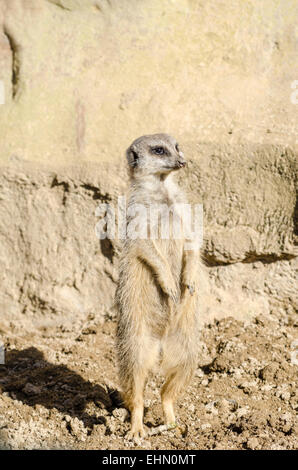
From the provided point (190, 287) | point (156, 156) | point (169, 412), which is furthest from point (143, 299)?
point (156, 156)

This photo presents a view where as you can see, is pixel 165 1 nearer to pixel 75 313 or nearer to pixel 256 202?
pixel 256 202

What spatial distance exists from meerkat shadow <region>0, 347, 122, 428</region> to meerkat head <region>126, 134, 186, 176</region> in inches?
44.4

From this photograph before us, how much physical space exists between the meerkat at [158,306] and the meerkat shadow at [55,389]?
0.34 meters

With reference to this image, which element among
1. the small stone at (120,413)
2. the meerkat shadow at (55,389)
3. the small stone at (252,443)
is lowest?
the small stone at (252,443)

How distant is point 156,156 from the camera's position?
2863 mm

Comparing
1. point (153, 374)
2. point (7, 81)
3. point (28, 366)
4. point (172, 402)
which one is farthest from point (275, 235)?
point (7, 81)

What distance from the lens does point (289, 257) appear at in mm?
3674

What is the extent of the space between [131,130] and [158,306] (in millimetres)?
1393

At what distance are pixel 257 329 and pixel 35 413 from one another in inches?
55.9

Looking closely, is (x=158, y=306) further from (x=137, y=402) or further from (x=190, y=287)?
(x=137, y=402)

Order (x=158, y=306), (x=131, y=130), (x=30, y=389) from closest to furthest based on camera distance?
(x=158, y=306), (x=30, y=389), (x=131, y=130)

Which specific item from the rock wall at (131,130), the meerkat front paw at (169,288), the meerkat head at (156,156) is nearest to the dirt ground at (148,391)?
the rock wall at (131,130)

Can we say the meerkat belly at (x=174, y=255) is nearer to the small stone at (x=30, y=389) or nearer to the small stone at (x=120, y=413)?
the small stone at (x=120, y=413)

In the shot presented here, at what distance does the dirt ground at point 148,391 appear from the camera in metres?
2.61
